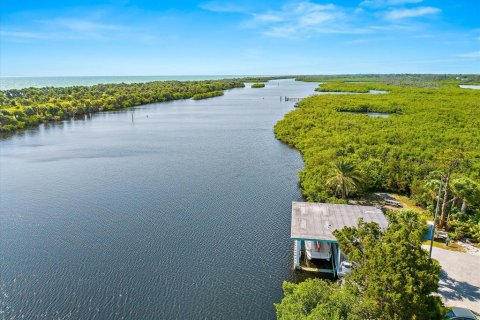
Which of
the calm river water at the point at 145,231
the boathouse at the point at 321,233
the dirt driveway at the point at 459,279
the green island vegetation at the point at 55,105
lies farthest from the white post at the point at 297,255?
the green island vegetation at the point at 55,105

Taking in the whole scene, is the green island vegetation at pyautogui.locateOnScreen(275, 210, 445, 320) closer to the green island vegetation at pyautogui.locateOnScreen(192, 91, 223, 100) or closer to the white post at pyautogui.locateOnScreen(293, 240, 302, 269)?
the white post at pyautogui.locateOnScreen(293, 240, 302, 269)

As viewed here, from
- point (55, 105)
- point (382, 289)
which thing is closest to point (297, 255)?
point (382, 289)

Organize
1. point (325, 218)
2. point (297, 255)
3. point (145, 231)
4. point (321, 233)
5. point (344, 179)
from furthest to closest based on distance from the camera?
point (344, 179)
point (145, 231)
point (325, 218)
point (297, 255)
point (321, 233)

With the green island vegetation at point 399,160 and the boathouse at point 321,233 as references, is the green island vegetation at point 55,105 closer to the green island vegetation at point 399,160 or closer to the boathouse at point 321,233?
the green island vegetation at point 399,160

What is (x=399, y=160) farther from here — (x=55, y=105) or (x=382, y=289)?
(x=55, y=105)

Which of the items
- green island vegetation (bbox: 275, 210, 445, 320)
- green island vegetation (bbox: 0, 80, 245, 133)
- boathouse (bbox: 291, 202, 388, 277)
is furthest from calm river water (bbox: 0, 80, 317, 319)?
green island vegetation (bbox: 0, 80, 245, 133)

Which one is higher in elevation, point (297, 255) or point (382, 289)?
point (382, 289)

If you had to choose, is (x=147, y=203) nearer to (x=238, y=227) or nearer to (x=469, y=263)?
(x=238, y=227)
